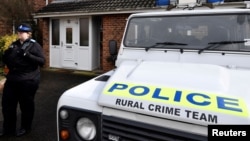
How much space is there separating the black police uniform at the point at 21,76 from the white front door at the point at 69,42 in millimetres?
7445

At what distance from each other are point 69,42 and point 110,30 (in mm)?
2399

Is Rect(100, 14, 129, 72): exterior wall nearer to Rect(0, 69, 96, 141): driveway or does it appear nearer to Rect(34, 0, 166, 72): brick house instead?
Rect(34, 0, 166, 72): brick house

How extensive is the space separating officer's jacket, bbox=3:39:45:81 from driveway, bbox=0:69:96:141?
1032 mm

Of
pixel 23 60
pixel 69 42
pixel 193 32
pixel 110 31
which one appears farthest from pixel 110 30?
pixel 193 32

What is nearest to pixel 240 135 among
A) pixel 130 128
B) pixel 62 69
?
pixel 130 128

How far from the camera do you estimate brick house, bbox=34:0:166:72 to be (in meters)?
10.0

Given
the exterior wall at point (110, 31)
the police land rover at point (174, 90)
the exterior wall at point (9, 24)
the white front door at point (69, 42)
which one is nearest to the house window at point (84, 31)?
the white front door at point (69, 42)

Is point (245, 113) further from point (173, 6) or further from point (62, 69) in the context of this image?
point (62, 69)

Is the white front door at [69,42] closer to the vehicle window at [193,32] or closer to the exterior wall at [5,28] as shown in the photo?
the exterior wall at [5,28]

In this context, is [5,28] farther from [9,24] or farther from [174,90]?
[174,90]

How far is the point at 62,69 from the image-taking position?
1161cm

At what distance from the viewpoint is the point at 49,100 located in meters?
6.38

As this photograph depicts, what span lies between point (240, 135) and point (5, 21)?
12.6 meters

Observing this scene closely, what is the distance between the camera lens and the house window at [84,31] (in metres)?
11.0
